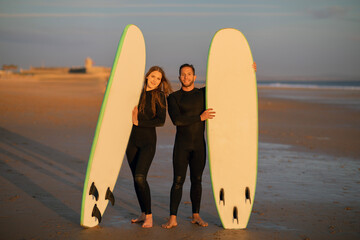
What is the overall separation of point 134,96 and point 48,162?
10.1ft

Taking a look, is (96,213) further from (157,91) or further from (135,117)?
(157,91)

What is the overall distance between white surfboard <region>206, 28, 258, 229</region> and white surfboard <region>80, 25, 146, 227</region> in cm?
75

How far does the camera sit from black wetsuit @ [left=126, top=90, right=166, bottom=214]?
399cm

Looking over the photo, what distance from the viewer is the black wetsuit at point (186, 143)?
159 inches

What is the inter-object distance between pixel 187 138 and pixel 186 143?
0.16 ft

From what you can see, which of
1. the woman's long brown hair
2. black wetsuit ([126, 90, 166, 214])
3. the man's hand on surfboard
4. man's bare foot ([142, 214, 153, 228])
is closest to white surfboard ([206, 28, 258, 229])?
the man's hand on surfboard

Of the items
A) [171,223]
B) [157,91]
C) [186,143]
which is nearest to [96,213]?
[171,223]

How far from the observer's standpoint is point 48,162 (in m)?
6.71

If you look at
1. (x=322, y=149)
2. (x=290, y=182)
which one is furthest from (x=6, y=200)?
(x=322, y=149)

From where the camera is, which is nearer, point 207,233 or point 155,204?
point 207,233

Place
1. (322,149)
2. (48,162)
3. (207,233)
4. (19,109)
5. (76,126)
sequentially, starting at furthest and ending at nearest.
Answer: (19,109)
(76,126)
(322,149)
(48,162)
(207,233)

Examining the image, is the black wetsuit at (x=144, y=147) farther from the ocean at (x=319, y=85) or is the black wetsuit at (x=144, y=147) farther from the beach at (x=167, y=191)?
the ocean at (x=319, y=85)

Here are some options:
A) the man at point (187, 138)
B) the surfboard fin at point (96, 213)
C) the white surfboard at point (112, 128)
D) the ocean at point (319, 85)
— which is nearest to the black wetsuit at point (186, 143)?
the man at point (187, 138)

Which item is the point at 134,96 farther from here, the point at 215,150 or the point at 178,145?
the point at 215,150
